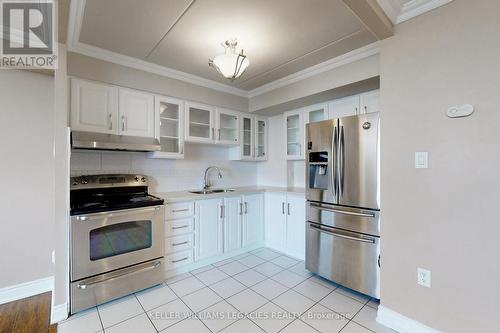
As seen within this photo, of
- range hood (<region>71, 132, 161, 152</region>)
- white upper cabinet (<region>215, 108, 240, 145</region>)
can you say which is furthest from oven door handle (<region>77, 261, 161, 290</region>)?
white upper cabinet (<region>215, 108, 240, 145</region>)

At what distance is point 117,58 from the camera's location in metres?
2.49

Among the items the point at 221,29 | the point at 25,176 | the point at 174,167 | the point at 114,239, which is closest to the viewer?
the point at 221,29

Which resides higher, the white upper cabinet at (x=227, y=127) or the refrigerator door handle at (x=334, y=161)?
the white upper cabinet at (x=227, y=127)

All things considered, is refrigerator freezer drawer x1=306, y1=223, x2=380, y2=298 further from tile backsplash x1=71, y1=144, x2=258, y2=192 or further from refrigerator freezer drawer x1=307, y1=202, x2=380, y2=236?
tile backsplash x1=71, y1=144, x2=258, y2=192

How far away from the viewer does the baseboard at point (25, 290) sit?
2129 mm

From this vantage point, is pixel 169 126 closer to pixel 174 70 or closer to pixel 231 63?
pixel 174 70

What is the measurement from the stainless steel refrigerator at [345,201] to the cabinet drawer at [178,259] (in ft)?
4.60

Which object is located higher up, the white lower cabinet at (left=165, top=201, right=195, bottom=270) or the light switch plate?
the light switch plate

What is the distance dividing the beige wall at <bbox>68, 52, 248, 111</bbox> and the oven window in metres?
1.55

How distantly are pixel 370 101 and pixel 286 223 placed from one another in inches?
74.7

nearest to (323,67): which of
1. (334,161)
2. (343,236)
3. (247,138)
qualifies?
(334,161)

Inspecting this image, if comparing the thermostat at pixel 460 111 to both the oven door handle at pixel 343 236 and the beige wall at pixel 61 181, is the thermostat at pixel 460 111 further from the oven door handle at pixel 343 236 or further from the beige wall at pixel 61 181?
the beige wall at pixel 61 181

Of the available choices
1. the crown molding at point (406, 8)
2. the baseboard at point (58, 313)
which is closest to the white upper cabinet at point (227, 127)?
the crown molding at point (406, 8)

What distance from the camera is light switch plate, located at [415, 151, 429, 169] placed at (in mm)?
1688
